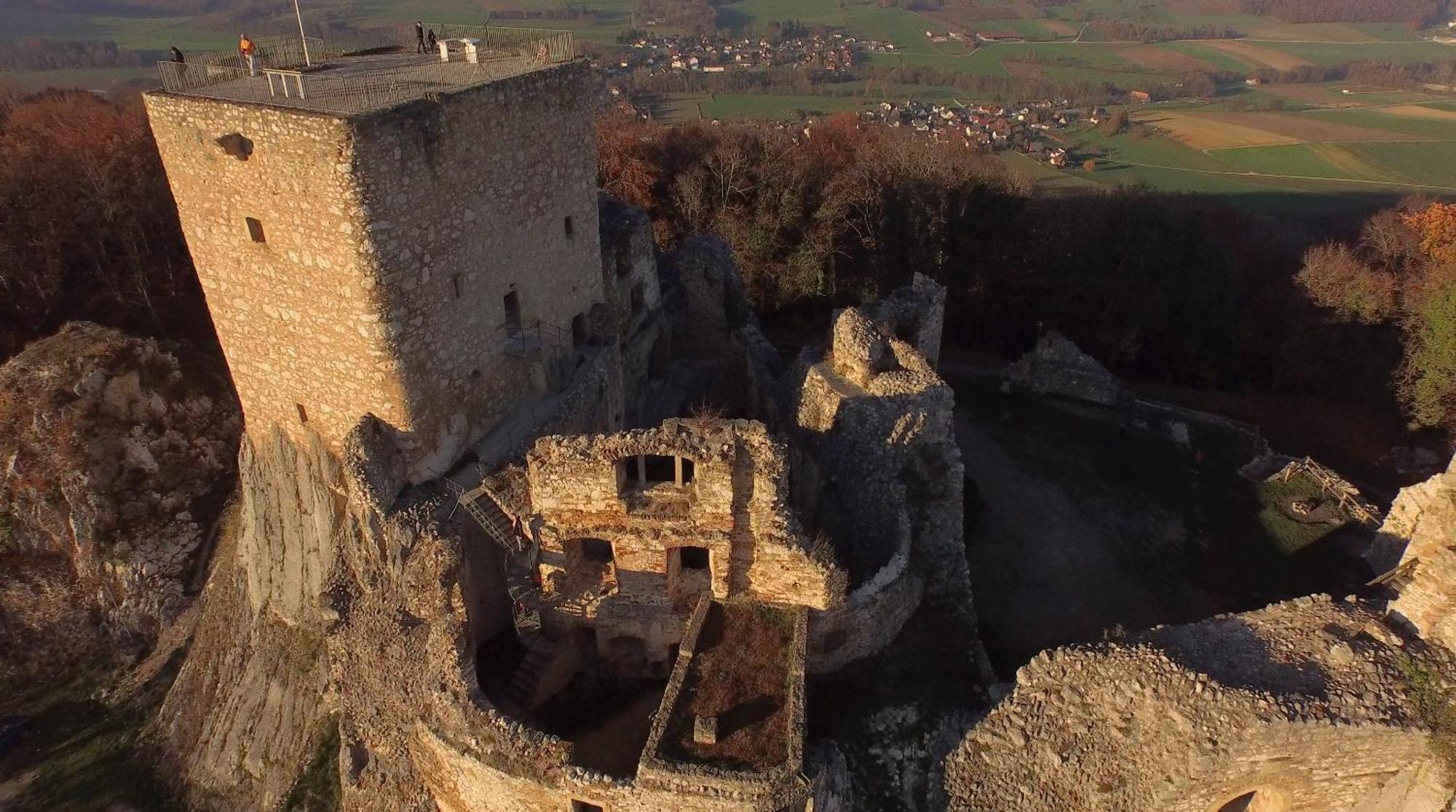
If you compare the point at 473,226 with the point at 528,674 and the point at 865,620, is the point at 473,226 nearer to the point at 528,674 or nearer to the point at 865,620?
the point at 528,674

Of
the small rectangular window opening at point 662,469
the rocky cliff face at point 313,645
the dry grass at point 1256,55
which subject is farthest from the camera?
the dry grass at point 1256,55

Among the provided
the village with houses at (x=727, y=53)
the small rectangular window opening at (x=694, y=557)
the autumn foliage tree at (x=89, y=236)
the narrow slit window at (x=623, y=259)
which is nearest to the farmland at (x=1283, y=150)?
the village with houses at (x=727, y=53)

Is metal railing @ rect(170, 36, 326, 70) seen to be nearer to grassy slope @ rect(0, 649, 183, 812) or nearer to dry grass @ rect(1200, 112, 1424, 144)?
grassy slope @ rect(0, 649, 183, 812)

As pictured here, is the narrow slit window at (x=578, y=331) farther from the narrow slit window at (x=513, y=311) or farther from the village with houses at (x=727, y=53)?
the village with houses at (x=727, y=53)

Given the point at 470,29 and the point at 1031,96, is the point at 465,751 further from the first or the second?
the point at 1031,96

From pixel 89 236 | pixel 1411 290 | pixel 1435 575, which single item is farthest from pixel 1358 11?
pixel 89 236

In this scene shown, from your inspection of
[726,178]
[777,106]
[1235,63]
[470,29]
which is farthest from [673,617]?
[1235,63]
